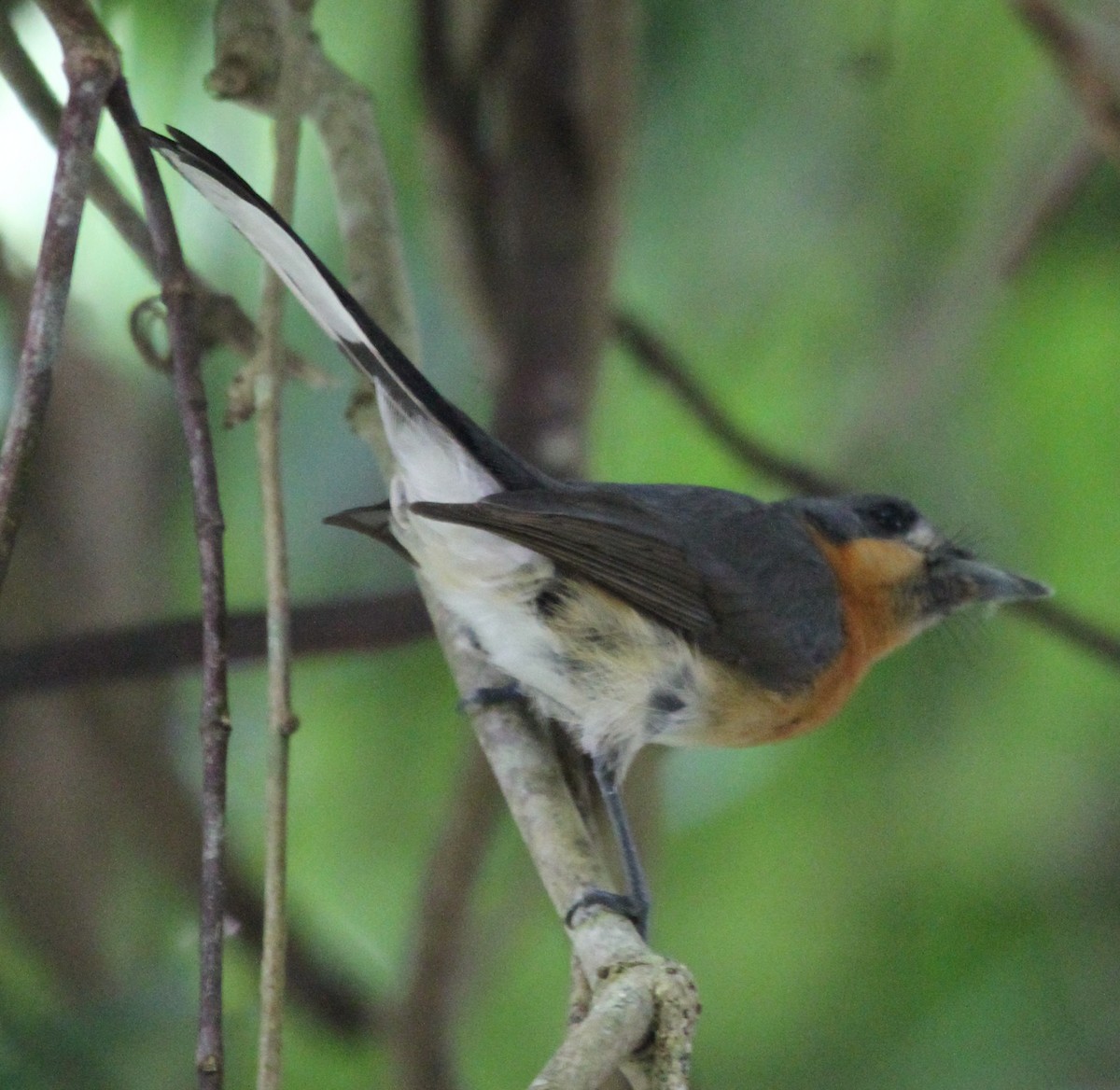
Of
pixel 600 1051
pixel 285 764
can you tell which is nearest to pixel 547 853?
pixel 285 764

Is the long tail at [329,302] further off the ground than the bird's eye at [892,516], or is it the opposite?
the long tail at [329,302]

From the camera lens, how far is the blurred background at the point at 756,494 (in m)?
3.69

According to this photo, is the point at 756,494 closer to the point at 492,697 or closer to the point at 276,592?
the point at 492,697

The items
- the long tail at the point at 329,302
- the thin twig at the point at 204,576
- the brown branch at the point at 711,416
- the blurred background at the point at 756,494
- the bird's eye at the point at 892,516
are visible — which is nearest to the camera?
the thin twig at the point at 204,576

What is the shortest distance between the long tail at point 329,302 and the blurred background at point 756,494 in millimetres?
822

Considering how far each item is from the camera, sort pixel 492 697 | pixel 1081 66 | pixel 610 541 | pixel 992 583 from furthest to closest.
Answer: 1. pixel 1081 66
2. pixel 992 583
3. pixel 610 541
4. pixel 492 697

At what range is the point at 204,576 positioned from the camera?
5.57ft

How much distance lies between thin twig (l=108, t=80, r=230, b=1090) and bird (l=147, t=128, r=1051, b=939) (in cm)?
42

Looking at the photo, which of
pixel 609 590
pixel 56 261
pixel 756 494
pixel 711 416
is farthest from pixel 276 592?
pixel 756 494

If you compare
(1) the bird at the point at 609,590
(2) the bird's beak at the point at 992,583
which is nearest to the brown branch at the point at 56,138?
(1) the bird at the point at 609,590

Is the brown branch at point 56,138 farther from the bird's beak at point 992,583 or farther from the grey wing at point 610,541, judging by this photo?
the bird's beak at point 992,583

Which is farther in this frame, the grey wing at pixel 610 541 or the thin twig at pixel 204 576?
the grey wing at pixel 610 541

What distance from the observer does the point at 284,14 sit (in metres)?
2.56

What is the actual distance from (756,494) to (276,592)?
2818 millimetres
